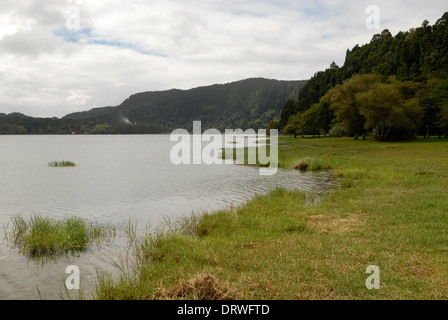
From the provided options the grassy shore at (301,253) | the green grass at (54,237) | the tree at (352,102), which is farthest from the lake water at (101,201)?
the tree at (352,102)

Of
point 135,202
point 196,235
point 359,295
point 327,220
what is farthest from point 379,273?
point 135,202

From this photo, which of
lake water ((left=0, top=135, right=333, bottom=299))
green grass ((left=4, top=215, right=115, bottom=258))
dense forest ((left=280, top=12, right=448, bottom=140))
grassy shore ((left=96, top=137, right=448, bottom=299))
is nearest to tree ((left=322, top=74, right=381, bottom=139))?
dense forest ((left=280, top=12, right=448, bottom=140))

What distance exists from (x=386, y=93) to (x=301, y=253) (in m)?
66.4

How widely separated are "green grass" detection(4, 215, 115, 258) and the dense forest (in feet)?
212

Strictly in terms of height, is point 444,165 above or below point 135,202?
above

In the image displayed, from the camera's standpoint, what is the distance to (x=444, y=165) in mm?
28422

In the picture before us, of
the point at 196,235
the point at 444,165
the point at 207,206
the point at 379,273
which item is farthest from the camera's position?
the point at 444,165

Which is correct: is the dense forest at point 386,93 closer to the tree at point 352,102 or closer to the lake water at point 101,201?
the tree at point 352,102

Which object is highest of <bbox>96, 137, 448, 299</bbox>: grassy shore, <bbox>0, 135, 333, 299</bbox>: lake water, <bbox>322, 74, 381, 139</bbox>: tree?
<bbox>322, 74, 381, 139</bbox>: tree

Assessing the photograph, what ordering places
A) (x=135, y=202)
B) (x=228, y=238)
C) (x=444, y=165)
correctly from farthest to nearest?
1. (x=444, y=165)
2. (x=135, y=202)
3. (x=228, y=238)

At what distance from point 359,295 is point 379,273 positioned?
1.43 meters

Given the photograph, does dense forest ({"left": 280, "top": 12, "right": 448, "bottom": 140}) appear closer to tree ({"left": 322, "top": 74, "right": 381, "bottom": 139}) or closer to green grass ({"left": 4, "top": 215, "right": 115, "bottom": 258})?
tree ({"left": 322, "top": 74, "right": 381, "bottom": 139})

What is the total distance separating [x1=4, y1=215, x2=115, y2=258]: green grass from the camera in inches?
499

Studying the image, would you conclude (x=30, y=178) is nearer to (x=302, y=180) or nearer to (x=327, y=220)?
(x=302, y=180)
